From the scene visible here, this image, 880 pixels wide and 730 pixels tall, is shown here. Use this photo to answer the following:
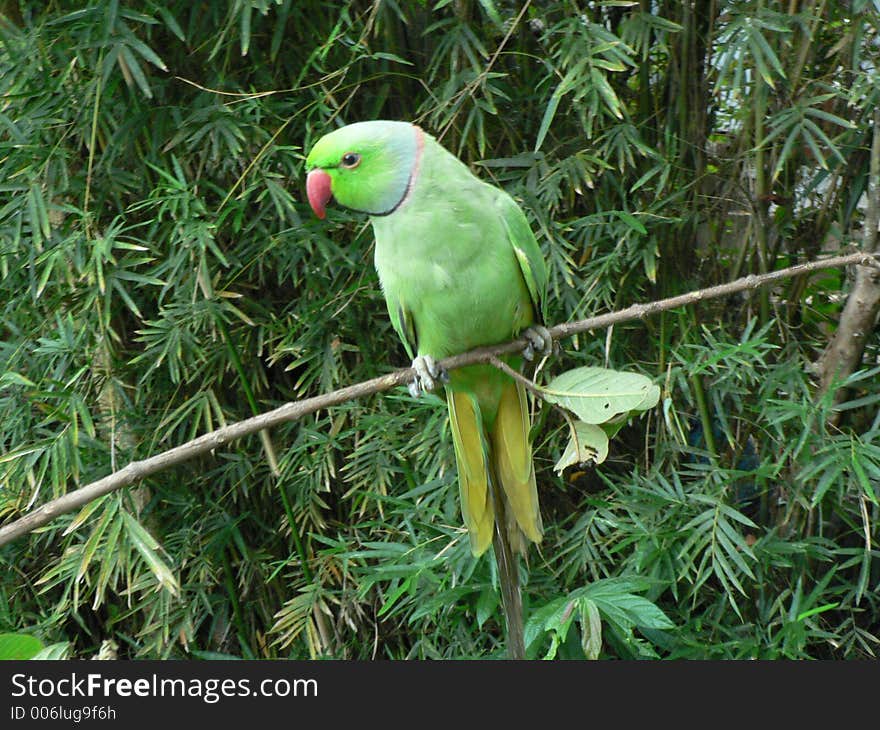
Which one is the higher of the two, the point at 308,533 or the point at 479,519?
the point at 479,519

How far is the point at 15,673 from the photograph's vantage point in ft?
3.49

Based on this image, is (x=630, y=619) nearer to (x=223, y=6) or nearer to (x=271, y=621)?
(x=271, y=621)

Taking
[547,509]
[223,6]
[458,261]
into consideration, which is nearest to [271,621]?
[547,509]

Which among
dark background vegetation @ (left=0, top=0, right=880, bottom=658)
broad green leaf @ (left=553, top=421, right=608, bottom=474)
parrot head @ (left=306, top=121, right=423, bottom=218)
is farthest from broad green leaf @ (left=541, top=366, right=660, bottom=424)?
dark background vegetation @ (left=0, top=0, right=880, bottom=658)

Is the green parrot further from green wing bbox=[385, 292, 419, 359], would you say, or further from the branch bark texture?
the branch bark texture

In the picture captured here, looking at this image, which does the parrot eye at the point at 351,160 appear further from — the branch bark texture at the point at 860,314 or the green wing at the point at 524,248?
the branch bark texture at the point at 860,314

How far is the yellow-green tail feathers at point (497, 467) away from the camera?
4.26 feet

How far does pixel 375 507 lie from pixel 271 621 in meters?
0.34

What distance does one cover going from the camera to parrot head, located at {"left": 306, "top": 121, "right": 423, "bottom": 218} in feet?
3.83

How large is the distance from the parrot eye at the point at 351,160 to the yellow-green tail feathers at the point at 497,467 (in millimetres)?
381

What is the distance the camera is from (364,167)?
118 centimetres

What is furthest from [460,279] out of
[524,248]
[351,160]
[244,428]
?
[244,428]

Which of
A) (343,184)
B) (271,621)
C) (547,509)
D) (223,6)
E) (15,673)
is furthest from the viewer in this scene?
(271,621)

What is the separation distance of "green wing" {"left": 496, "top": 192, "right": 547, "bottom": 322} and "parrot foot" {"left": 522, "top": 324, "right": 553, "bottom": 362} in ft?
0.12
